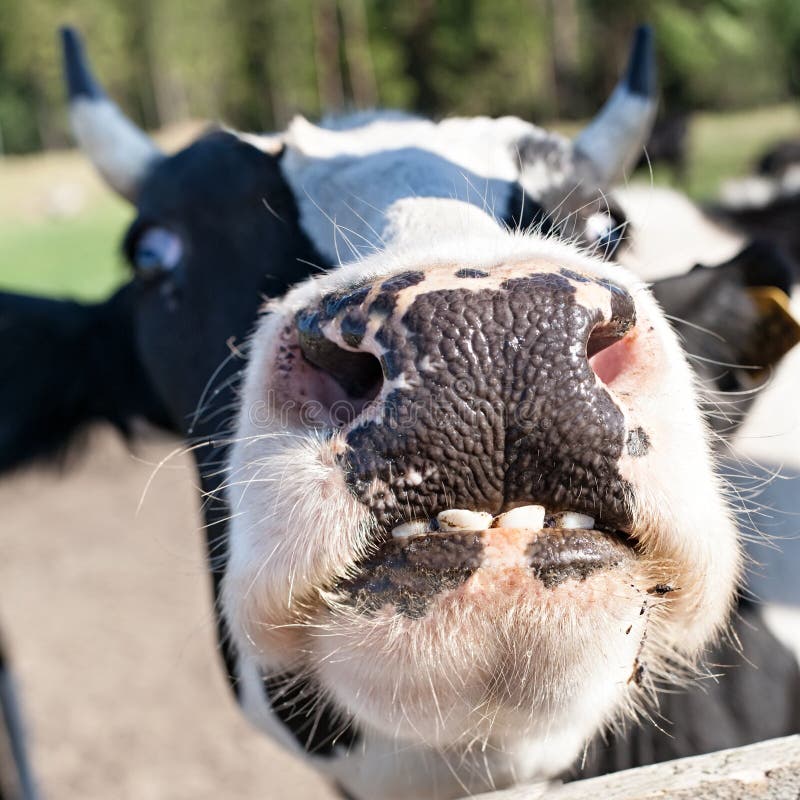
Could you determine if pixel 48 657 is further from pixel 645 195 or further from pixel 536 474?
pixel 536 474

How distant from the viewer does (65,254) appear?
679 inches

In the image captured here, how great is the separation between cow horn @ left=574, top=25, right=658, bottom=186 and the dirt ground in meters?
1.70

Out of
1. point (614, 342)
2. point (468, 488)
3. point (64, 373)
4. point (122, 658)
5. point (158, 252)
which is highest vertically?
point (614, 342)

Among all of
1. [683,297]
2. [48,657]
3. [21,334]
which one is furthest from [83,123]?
[48,657]

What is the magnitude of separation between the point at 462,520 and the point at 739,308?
1405 mm

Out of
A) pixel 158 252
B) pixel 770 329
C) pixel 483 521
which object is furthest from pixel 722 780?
pixel 158 252

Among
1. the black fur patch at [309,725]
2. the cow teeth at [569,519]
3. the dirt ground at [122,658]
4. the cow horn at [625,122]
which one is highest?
the cow horn at [625,122]

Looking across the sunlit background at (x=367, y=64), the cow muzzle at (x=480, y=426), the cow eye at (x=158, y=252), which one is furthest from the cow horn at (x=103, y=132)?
the sunlit background at (x=367, y=64)

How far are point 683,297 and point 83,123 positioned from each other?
2075mm

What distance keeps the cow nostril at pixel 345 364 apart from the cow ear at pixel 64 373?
2.19m

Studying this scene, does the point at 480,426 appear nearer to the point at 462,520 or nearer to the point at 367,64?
the point at 462,520

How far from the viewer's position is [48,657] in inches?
213

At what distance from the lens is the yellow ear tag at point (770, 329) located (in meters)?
2.37

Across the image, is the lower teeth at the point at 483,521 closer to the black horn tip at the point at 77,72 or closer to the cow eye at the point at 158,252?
the cow eye at the point at 158,252
